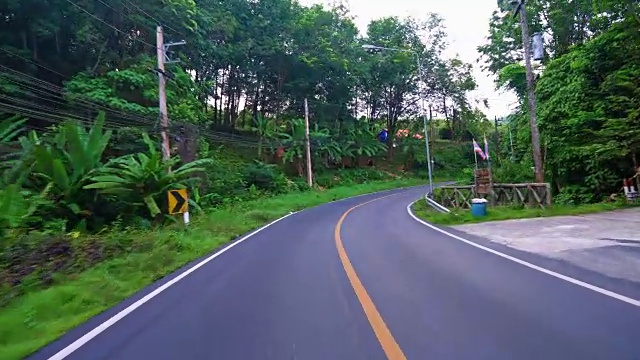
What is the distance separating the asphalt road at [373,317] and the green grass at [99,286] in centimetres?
42

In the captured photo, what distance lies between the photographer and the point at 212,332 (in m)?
5.19

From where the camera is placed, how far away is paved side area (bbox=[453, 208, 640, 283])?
26.4 feet

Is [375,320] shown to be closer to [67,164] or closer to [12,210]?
[12,210]

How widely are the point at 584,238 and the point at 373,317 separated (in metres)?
7.89

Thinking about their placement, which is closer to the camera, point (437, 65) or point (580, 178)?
point (580, 178)

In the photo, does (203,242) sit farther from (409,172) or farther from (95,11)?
(409,172)

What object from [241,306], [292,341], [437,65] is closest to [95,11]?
[241,306]

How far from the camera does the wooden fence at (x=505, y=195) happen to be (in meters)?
19.4

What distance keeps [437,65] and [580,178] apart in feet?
117

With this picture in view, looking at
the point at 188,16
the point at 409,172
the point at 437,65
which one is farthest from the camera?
the point at 409,172

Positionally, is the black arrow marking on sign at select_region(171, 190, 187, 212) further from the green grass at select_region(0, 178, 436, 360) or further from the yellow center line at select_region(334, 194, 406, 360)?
the yellow center line at select_region(334, 194, 406, 360)

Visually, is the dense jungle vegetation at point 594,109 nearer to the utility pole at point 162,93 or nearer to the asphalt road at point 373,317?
the asphalt road at point 373,317

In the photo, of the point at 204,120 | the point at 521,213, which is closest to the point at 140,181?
the point at 521,213

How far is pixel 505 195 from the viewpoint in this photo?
22859mm
